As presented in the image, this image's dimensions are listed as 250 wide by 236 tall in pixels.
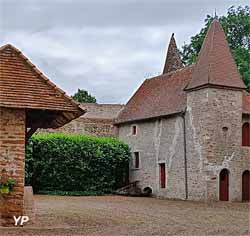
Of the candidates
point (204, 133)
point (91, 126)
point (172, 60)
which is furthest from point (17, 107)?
point (172, 60)

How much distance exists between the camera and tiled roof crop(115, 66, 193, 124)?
95.4ft

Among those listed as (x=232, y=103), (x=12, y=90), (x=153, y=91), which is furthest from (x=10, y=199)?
(x=153, y=91)

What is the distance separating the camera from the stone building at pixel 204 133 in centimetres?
2595

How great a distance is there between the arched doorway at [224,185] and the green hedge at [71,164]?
24.3ft

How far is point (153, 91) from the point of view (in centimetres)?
3319

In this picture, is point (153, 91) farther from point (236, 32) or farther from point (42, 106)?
point (42, 106)

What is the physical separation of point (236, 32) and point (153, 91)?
957cm

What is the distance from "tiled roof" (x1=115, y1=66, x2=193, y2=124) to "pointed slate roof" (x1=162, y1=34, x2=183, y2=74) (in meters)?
2.58

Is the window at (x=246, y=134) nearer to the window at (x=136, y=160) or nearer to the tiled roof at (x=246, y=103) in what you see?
the tiled roof at (x=246, y=103)

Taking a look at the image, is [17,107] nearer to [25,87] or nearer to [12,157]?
[25,87]

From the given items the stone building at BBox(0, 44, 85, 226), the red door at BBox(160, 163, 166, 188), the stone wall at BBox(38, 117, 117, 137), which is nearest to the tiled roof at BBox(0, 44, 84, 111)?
the stone building at BBox(0, 44, 85, 226)

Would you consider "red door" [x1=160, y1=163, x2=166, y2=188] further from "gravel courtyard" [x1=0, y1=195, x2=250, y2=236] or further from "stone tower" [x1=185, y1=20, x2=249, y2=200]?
"gravel courtyard" [x1=0, y1=195, x2=250, y2=236]

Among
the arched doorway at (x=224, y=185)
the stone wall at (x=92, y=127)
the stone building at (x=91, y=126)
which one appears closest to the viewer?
the arched doorway at (x=224, y=185)

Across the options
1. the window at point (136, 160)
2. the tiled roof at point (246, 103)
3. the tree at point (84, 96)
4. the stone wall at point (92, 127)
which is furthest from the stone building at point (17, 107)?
the tree at point (84, 96)
